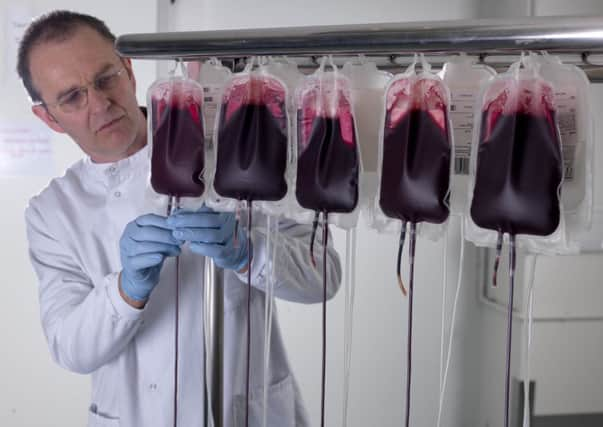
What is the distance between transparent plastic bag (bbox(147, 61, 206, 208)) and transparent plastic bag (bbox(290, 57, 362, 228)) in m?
0.11

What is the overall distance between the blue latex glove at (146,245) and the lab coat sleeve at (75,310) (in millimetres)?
95

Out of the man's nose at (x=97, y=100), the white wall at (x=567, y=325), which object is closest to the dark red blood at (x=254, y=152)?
the man's nose at (x=97, y=100)

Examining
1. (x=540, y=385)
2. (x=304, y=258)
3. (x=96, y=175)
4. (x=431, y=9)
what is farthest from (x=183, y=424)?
(x=431, y=9)

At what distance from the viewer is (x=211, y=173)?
A: 548 mm

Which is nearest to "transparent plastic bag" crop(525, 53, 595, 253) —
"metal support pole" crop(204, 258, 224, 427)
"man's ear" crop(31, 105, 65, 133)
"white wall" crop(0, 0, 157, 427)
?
"metal support pole" crop(204, 258, 224, 427)

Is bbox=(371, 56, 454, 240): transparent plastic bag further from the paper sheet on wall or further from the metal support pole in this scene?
the paper sheet on wall

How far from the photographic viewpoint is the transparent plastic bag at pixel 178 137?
0.53 m

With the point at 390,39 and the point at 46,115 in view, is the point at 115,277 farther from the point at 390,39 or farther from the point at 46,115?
the point at 390,39

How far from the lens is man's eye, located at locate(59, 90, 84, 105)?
0.94 metres

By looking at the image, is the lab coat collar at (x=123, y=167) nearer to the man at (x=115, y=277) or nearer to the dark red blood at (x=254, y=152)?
the man at (x=115, y=277)

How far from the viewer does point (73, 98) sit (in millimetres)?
948

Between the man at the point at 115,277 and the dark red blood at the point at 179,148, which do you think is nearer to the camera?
the dark red blood at the point at 179,148

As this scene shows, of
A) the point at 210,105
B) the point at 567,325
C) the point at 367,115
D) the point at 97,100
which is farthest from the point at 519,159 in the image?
the point at 567,325

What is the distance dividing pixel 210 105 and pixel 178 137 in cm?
5
